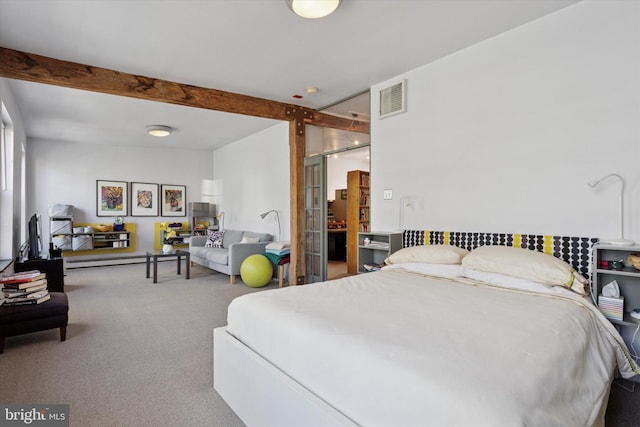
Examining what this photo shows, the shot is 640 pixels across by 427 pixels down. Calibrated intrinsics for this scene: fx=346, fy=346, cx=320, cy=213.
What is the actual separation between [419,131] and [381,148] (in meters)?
0.56

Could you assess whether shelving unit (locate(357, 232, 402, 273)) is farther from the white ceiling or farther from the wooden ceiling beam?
the wooden ceiling beam

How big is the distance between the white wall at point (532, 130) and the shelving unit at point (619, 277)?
0.52 ft

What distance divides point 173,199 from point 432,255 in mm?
7038

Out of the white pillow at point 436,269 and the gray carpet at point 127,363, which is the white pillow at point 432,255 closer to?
the white pillow at point 436,269

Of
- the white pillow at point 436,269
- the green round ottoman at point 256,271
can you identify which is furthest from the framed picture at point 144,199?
the white pillow at point 436,269

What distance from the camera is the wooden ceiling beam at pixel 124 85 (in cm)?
335

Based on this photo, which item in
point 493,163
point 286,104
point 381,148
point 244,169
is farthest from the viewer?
point 244,169

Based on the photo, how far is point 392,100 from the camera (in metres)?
4.04

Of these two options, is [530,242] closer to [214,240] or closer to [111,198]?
[214,240]

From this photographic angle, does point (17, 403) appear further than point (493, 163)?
No

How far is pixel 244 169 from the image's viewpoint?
7.32 metres

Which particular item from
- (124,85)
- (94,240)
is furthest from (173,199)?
(124,85)

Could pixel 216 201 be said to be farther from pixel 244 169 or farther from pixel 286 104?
pixel 286 104

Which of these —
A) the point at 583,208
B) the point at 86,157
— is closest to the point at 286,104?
the point at 583,208
